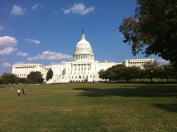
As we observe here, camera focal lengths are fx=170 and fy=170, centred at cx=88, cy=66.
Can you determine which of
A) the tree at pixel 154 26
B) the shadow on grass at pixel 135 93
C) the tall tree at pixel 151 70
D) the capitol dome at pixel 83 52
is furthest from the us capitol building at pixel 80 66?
the tree at pixel 154 26

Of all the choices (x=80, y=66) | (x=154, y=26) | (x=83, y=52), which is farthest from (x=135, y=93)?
(x=83, y=52)

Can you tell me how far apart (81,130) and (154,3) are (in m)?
16.0

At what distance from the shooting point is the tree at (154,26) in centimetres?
1788

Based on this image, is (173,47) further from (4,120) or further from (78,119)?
(4,120)

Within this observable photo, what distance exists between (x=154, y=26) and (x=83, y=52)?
133969 mm

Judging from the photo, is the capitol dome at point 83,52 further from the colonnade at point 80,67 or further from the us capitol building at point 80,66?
the colonnade at point 80,67

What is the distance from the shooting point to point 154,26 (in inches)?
729

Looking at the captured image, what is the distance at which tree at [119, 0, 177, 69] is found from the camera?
58.6 feet

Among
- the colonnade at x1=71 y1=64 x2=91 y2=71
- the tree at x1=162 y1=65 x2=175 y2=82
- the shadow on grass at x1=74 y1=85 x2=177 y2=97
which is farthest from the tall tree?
the colonnade at x1=71 y1=64 x2=91 y2=71

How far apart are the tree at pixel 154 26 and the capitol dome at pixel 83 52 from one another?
418 feet

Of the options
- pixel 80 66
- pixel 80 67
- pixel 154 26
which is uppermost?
pixel 80 66

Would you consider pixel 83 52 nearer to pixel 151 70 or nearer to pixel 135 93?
pixel 151 70

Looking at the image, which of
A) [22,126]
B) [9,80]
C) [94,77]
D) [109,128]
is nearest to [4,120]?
[22,126]

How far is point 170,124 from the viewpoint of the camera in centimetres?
879
